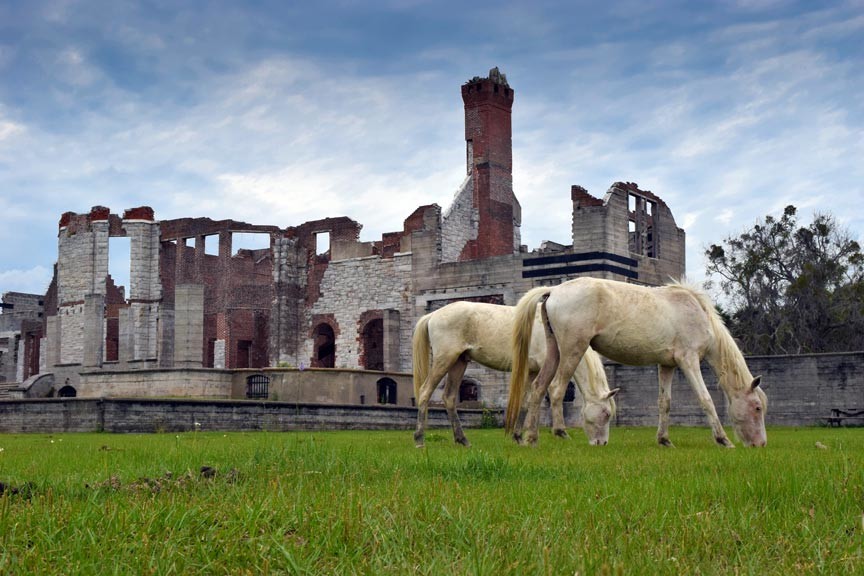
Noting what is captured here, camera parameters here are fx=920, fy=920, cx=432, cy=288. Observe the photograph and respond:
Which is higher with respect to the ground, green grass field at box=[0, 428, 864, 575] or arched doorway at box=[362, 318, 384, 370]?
arched doorway at box=[362, 318, 384, 370]

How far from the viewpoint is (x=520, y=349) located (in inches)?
393

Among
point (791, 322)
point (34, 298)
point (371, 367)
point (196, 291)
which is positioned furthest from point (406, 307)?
point (34, 298)

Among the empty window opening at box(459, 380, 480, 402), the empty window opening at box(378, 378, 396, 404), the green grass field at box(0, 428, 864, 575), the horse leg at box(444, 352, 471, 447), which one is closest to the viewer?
the green grass field at box(0, 428, 864, 575)

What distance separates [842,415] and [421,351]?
12.3 meters

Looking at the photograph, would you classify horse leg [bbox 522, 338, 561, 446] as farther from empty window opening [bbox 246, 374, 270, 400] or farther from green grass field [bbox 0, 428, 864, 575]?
empty window opening [bbox 246, 374, 270, 400]

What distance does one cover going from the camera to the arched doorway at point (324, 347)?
148 feet

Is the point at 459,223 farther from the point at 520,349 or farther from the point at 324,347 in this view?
the point at 520,349

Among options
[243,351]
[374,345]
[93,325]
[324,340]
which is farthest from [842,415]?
[243,351]

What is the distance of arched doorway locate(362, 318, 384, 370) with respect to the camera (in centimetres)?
4319

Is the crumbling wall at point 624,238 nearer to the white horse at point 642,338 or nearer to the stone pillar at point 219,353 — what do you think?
the stone pillar at point 219,353

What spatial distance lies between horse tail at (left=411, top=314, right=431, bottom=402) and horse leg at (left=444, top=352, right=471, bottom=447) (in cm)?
33

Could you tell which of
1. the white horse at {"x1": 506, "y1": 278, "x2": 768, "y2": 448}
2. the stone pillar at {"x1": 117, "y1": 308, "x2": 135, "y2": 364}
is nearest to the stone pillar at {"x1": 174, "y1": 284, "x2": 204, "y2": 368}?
the stone pillar at {"x1": 117, "y1": 308, "x2": 135, "y2": 364}

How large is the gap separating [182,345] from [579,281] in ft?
84.3

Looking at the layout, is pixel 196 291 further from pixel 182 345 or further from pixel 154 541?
pixel 154 541
